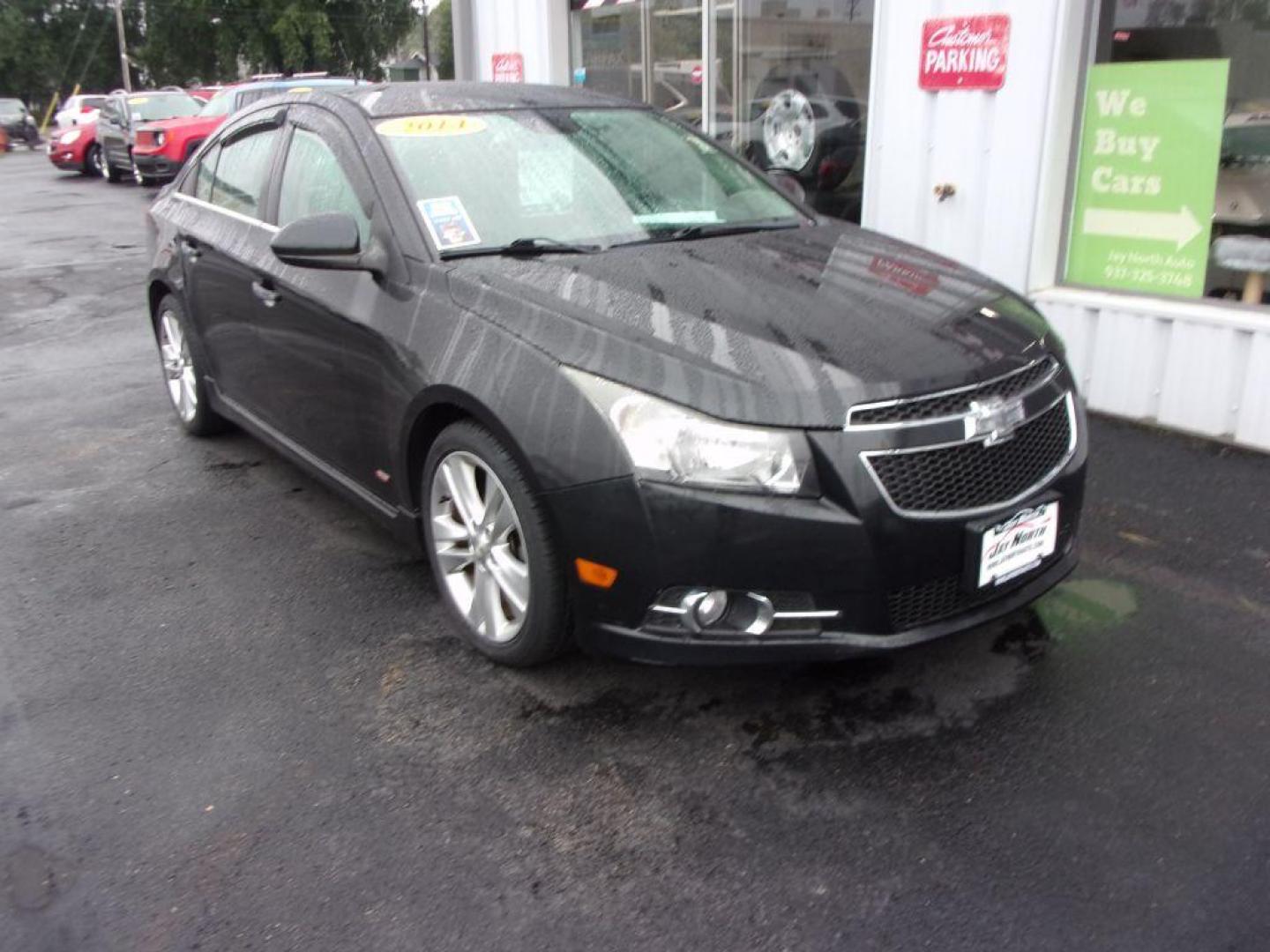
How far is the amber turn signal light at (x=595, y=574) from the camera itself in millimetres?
2865

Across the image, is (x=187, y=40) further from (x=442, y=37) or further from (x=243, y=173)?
(x=243, y=173)

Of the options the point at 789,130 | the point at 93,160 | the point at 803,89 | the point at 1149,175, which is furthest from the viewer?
the point at 93,160

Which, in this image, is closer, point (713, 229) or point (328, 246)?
point (328, 246)

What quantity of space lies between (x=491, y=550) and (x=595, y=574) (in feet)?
1.64

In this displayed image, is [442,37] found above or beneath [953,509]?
above

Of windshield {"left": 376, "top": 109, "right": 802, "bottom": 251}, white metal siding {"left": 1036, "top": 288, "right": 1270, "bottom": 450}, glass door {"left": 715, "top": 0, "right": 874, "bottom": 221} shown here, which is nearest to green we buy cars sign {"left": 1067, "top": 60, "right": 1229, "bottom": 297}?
white metal siding {"left": 1036, "top": 288, "right": 1270, "bottom": 450}

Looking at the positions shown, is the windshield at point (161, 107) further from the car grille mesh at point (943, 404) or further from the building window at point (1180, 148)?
the car grille mesh at point (943, 404)

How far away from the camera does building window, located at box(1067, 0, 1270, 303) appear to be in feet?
17.2

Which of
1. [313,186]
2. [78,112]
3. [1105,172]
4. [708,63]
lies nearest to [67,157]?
[78,112]

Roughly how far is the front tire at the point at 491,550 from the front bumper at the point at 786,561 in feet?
0.43

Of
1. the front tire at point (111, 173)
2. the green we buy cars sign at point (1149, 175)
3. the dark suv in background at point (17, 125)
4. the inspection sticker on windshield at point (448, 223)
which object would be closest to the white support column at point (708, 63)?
the green we buy cars sign at point (1149, 175)

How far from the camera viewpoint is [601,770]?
2930 mm

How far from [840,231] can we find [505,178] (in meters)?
1.23

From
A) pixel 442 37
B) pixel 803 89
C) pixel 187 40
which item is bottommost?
pixel 803 89
